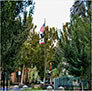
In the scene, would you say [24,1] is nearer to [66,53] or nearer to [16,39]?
[16,39]

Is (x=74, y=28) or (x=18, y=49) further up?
(x=74, y=28)

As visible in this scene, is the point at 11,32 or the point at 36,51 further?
the point at 36,51

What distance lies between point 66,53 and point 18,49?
7141mm

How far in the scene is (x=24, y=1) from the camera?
415 inches

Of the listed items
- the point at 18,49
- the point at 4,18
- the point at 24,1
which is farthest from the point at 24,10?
the point at 18,49

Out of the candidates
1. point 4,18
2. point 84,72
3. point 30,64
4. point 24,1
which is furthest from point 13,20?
point 30,64

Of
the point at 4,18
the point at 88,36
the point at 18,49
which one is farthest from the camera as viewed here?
the point at 88,36

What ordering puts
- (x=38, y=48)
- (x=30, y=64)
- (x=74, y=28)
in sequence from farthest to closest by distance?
(x=30, y=64), (x=38, y=48), (x=74, y=28)

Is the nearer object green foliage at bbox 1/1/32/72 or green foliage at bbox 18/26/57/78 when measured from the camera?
green foliage at bbox 1/1/32/72

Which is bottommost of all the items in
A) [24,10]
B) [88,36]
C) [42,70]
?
[42,70]

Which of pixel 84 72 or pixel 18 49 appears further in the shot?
pixel 84 72

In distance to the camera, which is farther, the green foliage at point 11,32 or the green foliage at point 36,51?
the green foliage at point 36,51

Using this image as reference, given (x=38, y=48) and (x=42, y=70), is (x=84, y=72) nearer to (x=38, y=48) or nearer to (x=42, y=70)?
(x=38, y=48)

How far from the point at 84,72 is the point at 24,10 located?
8414mm
